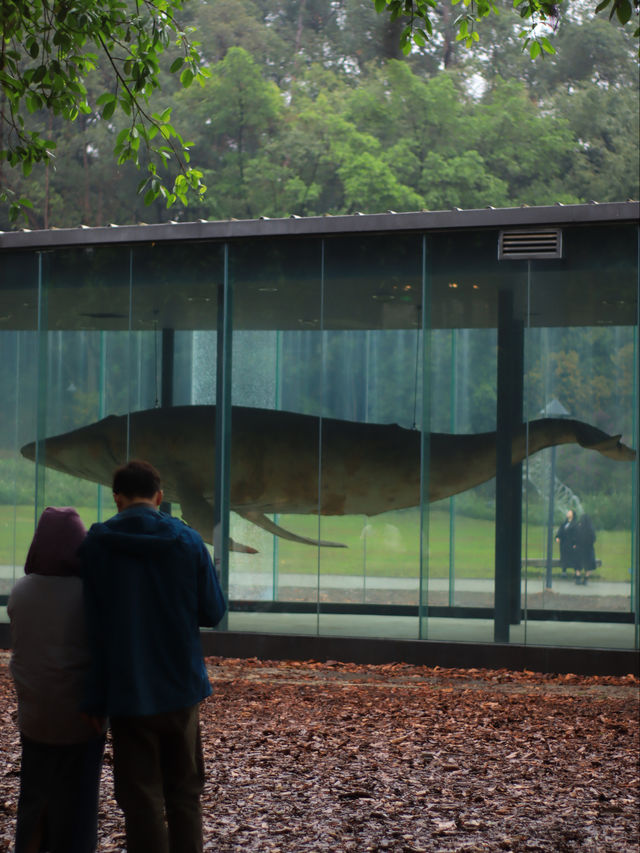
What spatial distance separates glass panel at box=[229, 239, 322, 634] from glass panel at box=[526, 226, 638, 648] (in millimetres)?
2320

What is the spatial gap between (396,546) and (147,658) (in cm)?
773

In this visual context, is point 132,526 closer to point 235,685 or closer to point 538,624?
point 235,685

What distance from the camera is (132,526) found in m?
4.20

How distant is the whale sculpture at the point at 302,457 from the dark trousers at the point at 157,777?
7.54 metres

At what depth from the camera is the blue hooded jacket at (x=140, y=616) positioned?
4066mm

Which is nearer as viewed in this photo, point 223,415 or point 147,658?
point 147,658

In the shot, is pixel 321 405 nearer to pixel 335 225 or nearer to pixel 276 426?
pixel 276 426

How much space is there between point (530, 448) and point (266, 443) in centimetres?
280

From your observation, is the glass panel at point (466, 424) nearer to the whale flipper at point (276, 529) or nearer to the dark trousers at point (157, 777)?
the whale flipper at point (276, 529)

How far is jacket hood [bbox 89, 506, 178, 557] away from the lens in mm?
4121

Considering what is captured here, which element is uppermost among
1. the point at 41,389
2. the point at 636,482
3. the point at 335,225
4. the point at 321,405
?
the point at 335,225

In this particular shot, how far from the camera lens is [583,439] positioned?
11227 mm

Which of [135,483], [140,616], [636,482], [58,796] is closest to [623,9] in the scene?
[135,483]

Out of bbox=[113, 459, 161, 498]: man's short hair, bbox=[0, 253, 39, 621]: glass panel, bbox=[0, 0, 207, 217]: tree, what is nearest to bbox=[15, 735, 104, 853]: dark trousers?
bbox=[113, 459, 161, 498]: man's short hair
